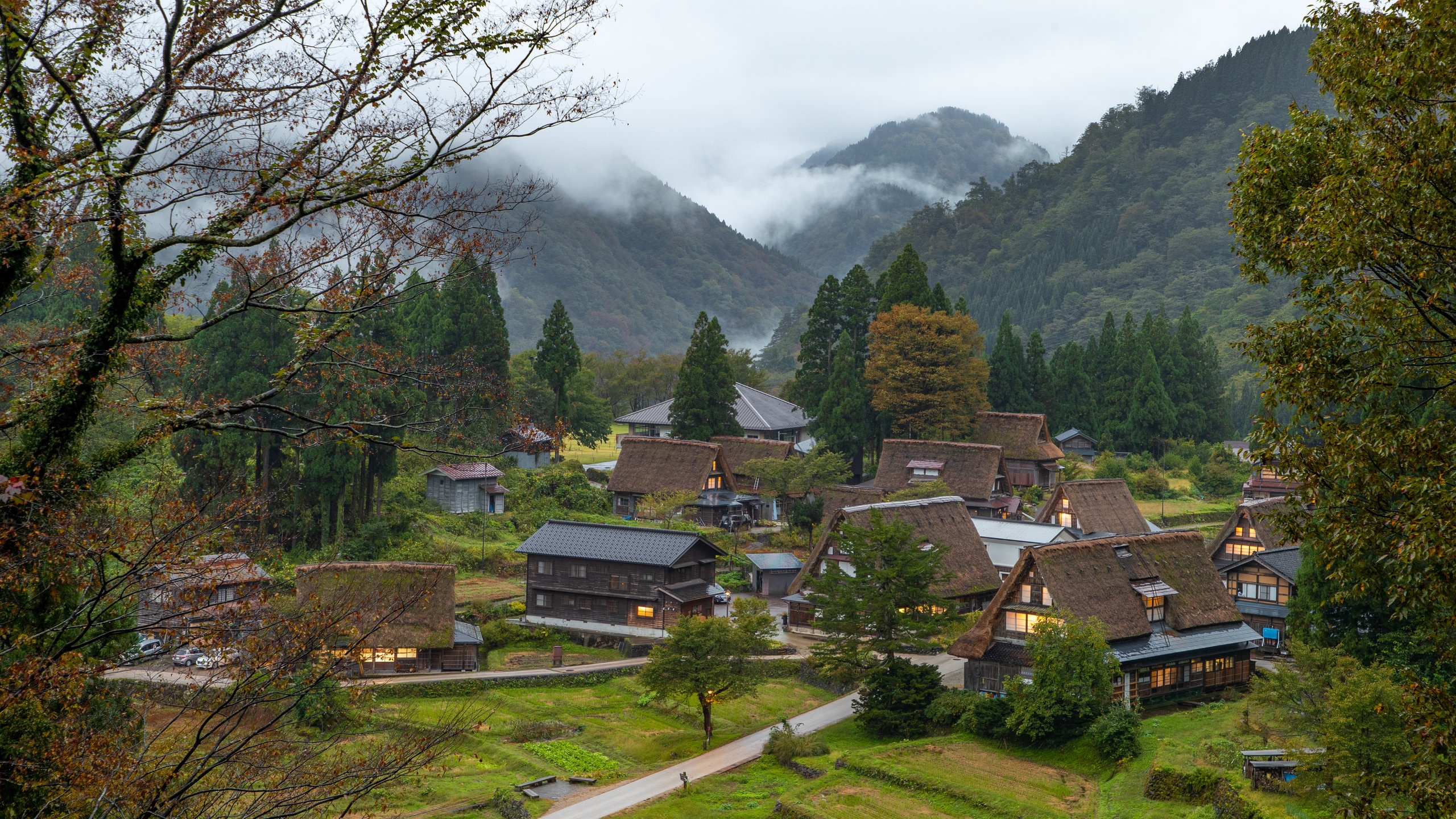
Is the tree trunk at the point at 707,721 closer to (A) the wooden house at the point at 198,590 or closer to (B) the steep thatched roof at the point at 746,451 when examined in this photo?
(A) the wooden house at the point at 198,590

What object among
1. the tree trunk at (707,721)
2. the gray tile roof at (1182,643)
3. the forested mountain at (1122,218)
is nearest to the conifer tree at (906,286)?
the gray tile roof at (1182,643)

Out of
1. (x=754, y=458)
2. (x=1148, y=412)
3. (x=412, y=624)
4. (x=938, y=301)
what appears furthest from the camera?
(x=1148, y=412)

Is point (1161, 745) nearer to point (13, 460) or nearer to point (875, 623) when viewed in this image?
point (875, 623)

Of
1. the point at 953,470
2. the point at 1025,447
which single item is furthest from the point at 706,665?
the point at 1025,447

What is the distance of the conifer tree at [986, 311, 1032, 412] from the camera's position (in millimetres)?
65688

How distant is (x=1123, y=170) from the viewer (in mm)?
142875

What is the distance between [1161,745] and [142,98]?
2706cm

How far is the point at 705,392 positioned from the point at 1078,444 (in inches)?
1095

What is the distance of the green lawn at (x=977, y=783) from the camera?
23219 millimetres

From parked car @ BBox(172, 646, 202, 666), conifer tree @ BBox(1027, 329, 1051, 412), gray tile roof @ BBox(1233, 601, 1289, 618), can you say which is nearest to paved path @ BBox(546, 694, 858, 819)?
parked car @ BBox(172, 646, 202, 666)

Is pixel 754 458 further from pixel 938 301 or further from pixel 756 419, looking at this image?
pixel 938 301

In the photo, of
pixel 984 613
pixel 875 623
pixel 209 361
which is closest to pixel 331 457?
pixel 209 361

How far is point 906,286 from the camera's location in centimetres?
5919

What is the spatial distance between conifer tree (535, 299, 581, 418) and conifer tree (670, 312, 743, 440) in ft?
23.0
